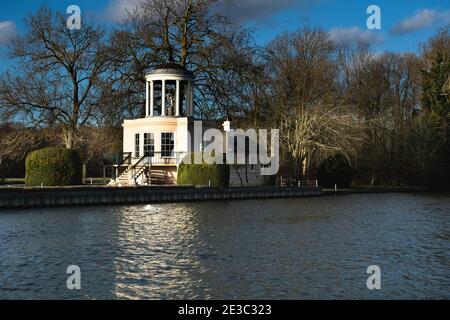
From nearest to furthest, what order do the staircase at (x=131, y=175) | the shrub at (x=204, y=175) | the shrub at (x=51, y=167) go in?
the shrub at (x=51, y=167) → the shrub at (x=204, y=175) → the staircase at (x=131, y=175)

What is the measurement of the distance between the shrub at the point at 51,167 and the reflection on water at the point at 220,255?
319 inches

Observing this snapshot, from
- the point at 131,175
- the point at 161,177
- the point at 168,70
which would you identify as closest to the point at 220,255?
the point at 131,175

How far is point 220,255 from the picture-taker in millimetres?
16547

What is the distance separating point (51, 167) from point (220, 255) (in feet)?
72.6

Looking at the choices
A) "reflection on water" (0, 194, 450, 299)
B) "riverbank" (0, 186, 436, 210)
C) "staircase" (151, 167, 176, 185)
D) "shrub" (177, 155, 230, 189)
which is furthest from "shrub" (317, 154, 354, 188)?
"reflection on water" (0, 194, 450, 299)

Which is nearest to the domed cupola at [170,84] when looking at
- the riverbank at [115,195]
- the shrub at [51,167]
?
the riverbank at [115,195]

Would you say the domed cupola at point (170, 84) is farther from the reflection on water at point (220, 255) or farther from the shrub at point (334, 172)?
the reflection on water at point (220, 255)

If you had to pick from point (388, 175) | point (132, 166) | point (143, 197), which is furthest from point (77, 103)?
point (388, 175)

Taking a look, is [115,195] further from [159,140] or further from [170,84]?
[170,84]

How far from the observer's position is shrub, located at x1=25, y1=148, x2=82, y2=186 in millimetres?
35969

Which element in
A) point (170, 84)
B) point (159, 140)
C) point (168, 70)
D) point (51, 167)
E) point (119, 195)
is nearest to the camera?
point (119, 195)

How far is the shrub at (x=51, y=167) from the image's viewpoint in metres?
36.0

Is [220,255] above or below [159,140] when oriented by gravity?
below

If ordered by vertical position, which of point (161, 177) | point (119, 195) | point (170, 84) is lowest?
point (119, 195)
